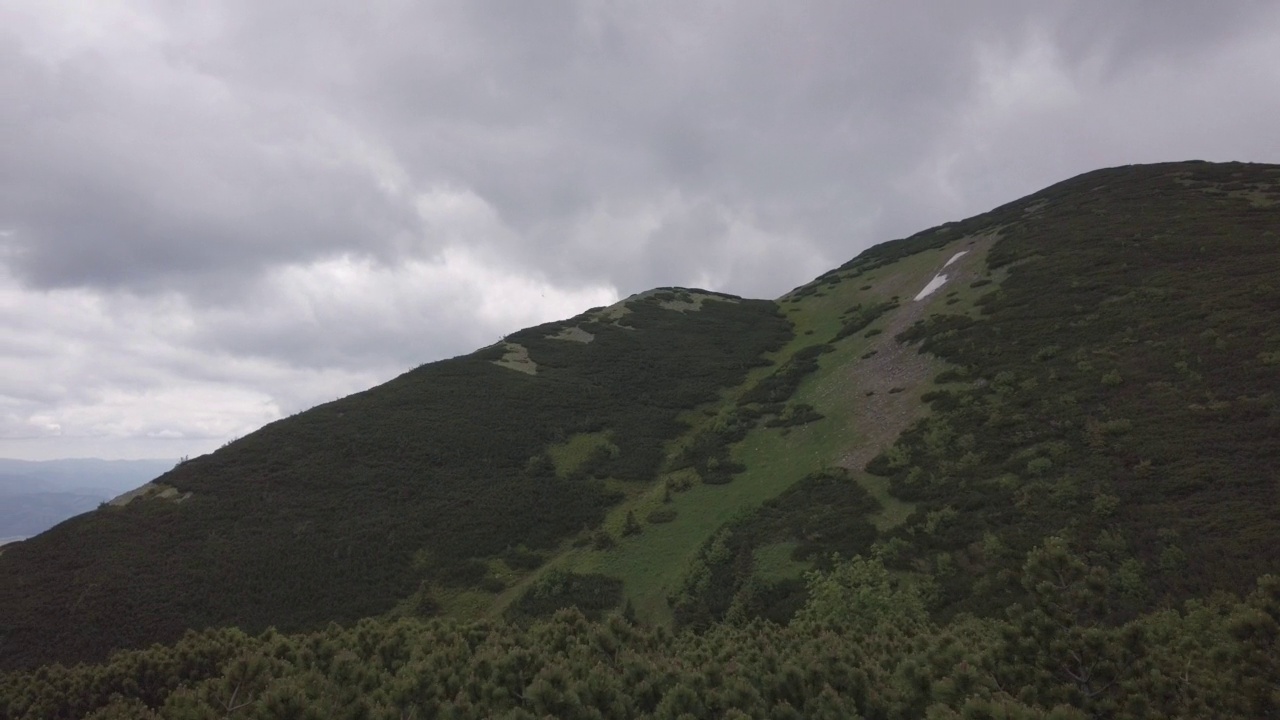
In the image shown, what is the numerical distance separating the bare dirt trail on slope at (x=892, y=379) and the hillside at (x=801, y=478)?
0.83ft

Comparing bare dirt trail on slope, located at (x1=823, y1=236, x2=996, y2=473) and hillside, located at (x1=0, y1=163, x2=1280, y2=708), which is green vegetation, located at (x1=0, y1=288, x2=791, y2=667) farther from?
bare dirt trail on slope, located at (x1=823, y1=236, x2=996, y2=473)

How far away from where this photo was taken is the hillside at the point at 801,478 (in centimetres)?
1504

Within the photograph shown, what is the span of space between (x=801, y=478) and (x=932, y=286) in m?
28.1

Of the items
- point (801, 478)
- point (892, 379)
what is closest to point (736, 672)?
point (801, 478)

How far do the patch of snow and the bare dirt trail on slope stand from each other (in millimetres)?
558

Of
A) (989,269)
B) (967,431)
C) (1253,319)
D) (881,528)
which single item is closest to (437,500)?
(881,528)

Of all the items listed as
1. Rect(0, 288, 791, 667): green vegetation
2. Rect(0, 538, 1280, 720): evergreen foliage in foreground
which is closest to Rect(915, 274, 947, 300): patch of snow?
Rect(0, 288, 791, 667): green vegetation

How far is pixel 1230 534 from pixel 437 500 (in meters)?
28.4

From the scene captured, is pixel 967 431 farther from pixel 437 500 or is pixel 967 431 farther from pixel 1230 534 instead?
pixel 437 500

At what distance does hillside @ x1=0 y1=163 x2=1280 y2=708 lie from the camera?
1504 centimetres

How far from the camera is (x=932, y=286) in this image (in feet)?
146

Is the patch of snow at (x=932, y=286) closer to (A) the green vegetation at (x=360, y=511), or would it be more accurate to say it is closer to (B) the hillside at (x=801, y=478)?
(B) the hillside at (x=801, y=478)

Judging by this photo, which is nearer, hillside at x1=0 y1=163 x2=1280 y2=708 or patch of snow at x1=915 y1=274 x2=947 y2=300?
hillside at x1=0 y1=163 x2=1280 y2=708

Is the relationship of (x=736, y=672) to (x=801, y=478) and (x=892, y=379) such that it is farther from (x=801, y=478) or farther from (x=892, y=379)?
(x=892, y=379)
